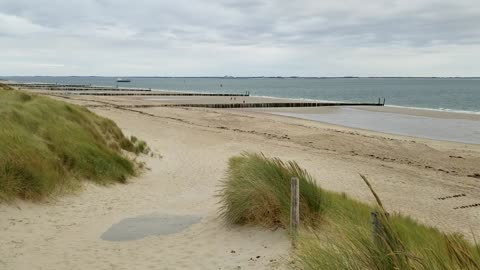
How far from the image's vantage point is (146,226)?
9242 mm

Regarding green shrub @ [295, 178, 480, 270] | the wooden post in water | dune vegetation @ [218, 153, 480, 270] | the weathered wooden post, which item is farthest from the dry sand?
the weathered wooden post

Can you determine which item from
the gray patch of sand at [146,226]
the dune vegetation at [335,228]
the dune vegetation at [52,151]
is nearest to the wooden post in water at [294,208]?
the dune vegetation at [335,228]

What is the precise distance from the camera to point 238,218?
26.9ft

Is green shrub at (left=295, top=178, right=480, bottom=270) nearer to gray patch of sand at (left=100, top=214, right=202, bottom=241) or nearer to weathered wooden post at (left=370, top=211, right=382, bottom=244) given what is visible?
weathered wooden post at (left=370, top=211, right=382, bottom=244)

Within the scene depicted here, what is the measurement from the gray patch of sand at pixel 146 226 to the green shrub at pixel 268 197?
3.58 ft

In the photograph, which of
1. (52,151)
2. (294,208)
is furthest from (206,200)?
(294,208)

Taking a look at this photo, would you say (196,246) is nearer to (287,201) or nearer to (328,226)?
(287,201)

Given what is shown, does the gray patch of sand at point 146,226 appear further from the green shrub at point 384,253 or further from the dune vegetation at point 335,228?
the green shrub at point 384,253

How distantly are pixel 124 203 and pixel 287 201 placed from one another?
5.16m

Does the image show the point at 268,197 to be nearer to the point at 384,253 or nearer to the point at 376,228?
the point at 376,228

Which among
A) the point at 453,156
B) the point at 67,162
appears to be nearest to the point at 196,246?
the point at 67,162

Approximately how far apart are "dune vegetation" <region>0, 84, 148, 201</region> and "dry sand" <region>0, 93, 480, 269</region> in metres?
0.46

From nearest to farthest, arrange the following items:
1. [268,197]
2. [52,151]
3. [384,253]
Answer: [384,253], [268,197], [52,151]

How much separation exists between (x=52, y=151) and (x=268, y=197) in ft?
22.4
